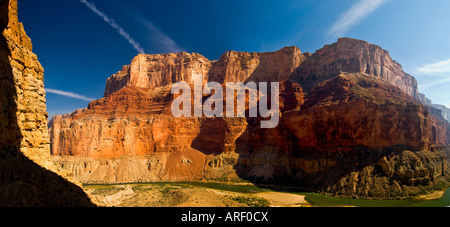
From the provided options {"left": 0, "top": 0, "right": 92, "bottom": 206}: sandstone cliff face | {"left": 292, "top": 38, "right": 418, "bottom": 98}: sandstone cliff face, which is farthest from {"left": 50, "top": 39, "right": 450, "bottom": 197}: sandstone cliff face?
{"left": 0, "top": 0, "right": 92, "bottom": 206}: sandstone cliff face

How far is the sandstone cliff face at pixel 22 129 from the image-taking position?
1053cm

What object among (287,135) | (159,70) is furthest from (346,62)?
(159,70)

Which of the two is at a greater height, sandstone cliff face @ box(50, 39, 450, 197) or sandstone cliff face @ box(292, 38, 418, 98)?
sandstone cliff face @ box(292, 38, 418, 98)

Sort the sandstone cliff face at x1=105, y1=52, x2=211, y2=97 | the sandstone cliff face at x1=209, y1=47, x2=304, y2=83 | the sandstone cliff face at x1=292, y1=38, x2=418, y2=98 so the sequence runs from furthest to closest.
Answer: the sandstone cliff face at x1=105, y1=52, x2=211, y2=97 → the sandstone cliff face at x1=209, y1=47, x2=304, y2=83 → the sandstone cliff face at x1=292, y1=38, x2=418, y2=98

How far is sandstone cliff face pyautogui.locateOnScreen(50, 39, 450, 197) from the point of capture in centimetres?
4741

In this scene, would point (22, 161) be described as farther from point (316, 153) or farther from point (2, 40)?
point (316, 153)

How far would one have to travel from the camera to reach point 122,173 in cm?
6638

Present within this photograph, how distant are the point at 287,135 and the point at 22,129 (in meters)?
60.9

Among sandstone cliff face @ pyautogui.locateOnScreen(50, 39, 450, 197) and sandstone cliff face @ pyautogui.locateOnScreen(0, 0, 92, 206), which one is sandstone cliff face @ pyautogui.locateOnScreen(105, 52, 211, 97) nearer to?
sandstone cliff face @ pyautogui.locateOnScreen(50, 39, 450, 197)

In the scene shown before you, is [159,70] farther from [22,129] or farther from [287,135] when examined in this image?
[22,129]

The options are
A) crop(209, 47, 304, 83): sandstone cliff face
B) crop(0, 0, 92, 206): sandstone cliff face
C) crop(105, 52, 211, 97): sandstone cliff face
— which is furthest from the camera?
crop(105, 52, 211, 97): sandstone cliff face

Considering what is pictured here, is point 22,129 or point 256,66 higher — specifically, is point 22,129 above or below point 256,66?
below

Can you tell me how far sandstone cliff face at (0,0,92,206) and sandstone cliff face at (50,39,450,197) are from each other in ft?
149

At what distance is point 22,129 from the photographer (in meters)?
13.4
